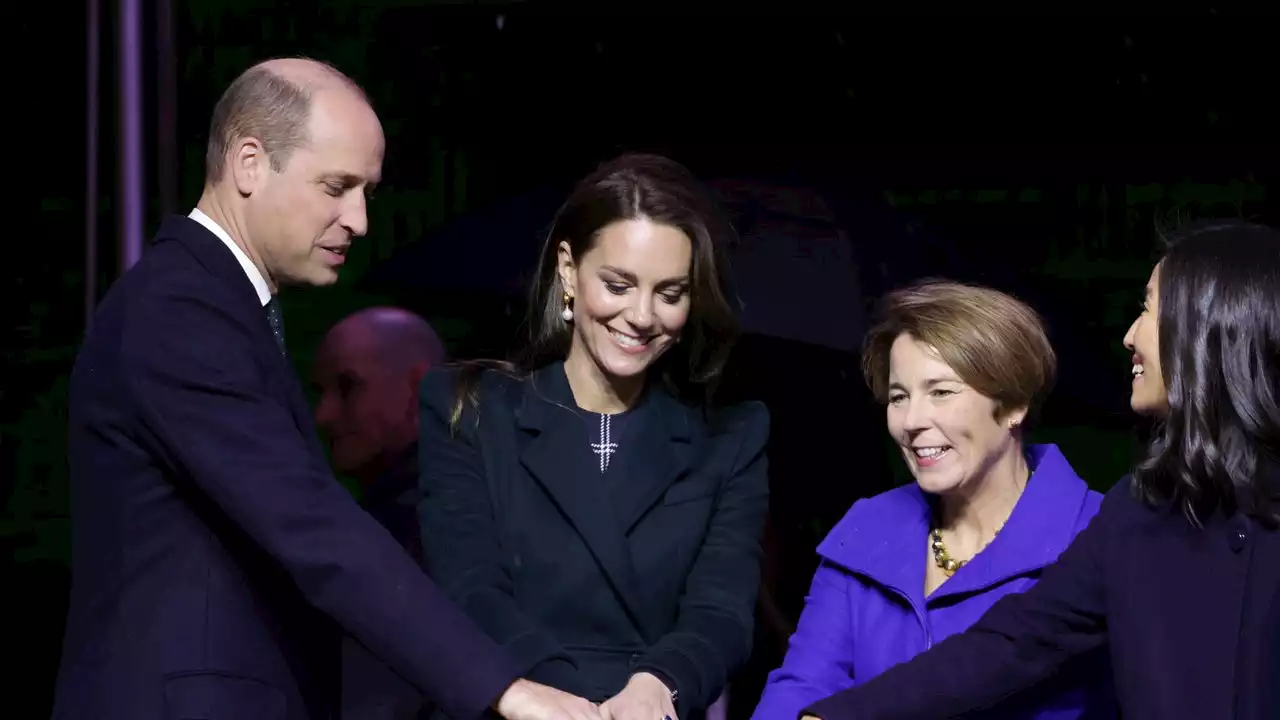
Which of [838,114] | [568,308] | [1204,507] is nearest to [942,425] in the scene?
[1204,507]

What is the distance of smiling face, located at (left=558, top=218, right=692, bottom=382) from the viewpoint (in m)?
2.41

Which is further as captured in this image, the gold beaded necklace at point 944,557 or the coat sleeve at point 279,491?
the gold beaded necklace at point 944,557

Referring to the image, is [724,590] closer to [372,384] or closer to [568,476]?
[568,476]

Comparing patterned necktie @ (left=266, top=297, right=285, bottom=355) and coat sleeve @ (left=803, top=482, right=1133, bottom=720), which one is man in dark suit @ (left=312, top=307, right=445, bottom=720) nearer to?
patterned necktie @ (left=266, top=297, right=285, bottom=355)

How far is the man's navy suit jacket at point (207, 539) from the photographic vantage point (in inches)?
71.6

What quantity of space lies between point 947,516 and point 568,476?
0.57 metres

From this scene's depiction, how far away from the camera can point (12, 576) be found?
419 centimetres

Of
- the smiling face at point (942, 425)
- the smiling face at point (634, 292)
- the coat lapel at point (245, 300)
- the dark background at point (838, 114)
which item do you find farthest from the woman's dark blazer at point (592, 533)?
the dark background at point (838, 114)

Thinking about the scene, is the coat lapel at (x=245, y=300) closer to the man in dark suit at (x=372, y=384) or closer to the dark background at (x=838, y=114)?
the man in dark suit at (x=372, y=384)

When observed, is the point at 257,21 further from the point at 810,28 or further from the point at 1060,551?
the point at 1060,551

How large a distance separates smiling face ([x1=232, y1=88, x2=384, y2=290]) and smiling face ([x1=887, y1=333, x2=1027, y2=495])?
2.77ft

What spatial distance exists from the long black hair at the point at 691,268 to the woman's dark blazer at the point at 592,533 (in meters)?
0.06

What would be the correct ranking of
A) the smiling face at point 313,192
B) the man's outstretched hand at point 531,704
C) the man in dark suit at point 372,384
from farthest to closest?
the man in dark suit at point 372,384
the smiling face at point 313,192
the man's outstretched hand at point 531,704

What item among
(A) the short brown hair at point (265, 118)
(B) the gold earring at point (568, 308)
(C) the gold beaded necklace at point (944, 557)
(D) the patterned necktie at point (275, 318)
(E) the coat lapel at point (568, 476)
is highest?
(A) the short brown hair at point (265, 118)
